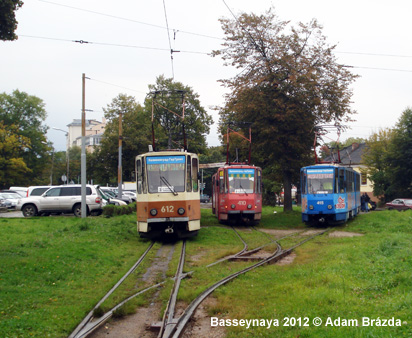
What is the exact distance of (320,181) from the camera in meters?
23.5

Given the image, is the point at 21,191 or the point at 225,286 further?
the point at 21,191

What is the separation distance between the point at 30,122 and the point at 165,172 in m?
62.2

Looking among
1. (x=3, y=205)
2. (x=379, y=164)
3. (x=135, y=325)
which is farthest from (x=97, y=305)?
(x=379, y=164)

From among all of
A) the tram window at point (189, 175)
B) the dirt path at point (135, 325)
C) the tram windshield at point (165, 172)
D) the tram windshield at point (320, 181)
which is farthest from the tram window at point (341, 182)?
the dirt path at point (135, 325)

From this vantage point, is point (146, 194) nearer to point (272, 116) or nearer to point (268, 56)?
point (272, 116)

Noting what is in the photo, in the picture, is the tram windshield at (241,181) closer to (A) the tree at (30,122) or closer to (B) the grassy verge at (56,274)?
(B) the grassy verge at (56,274)

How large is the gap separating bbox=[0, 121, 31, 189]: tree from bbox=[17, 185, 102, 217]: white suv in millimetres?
33969

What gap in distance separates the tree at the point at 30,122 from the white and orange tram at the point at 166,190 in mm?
53771

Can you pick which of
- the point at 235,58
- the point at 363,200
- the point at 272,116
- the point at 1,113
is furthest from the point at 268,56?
the point at 1,113

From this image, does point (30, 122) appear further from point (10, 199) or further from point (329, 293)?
point (329, 293)

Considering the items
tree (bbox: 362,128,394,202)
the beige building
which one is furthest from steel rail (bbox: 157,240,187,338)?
the beige building

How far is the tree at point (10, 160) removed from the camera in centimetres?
5922

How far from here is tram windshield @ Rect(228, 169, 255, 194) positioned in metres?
24.4

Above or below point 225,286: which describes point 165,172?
above
